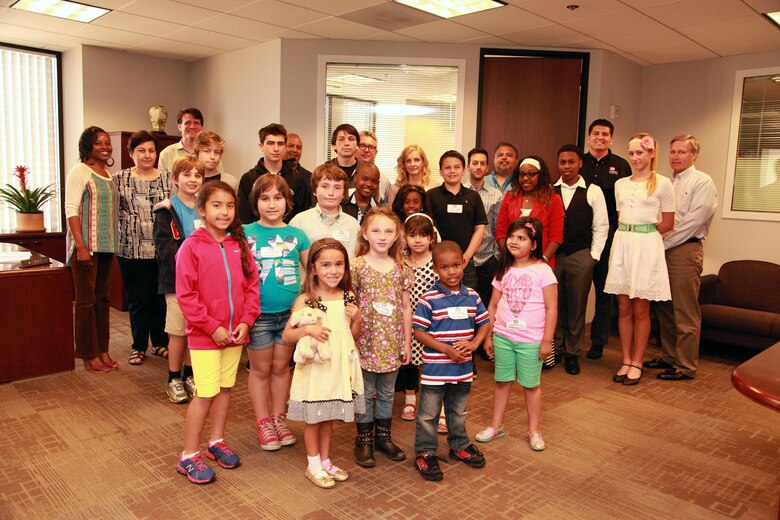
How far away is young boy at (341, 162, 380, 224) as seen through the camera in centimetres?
349

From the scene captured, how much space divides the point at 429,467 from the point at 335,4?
357 centimetres

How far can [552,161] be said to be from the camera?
5965 millimetres

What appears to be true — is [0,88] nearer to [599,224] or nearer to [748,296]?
[599,224]

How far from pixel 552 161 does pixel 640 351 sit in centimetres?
242

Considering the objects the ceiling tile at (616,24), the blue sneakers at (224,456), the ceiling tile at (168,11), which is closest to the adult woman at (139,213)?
the ceiling tile at (168,11)

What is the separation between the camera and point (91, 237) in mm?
3889

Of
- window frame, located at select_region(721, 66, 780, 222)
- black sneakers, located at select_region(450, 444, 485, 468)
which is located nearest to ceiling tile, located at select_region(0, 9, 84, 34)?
black sneakers, located at select_region(450, 444, 485, 468)

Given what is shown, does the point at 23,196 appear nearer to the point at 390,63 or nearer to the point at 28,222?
the point at 28,222

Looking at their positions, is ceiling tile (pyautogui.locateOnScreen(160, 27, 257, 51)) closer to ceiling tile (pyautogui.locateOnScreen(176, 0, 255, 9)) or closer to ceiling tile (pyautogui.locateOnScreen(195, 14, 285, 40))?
ceiling tile (pyautogui.locateOnScreen(195, 14, 285, 40))

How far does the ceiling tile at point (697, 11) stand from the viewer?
4324 millimetres

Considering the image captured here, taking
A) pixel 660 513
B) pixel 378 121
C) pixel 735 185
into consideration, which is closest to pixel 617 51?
pixel 735 185

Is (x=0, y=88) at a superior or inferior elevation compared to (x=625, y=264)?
superior

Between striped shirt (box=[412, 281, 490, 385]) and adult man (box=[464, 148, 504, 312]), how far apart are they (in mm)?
1702

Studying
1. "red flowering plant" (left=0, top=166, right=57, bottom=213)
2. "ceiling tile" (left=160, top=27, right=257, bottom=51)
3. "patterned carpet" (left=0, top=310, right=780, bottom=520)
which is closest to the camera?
"patterned carpet" (left=0, top=310, right=780, bottom=520)
